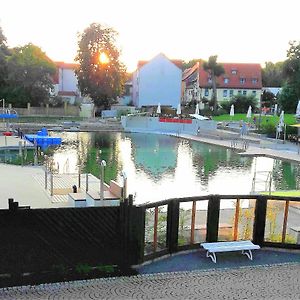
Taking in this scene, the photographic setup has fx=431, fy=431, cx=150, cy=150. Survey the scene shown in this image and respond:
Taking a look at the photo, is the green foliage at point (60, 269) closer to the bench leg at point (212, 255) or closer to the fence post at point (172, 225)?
the fence post at point (172, 225)

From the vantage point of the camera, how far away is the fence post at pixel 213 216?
7.29 meters

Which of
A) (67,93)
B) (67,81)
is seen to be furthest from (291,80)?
(67,81)

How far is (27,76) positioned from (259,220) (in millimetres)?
46702

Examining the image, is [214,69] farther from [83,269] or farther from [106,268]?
[83,269]

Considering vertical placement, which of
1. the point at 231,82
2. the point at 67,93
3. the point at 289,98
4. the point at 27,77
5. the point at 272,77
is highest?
the point at 272,77

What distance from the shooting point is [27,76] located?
165ft

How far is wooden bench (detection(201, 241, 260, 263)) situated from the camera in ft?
23.2

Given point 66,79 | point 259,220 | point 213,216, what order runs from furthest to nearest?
point 66,79, point 259,220, point 213,216

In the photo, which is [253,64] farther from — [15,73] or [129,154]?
[129,154]

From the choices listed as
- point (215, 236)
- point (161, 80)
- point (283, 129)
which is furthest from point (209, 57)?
point (215, 236)

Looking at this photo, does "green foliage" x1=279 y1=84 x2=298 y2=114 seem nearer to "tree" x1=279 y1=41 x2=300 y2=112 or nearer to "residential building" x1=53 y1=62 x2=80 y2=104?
"tree" x1=279 y1=41 x2=300 y2=112

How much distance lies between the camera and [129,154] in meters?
25.3

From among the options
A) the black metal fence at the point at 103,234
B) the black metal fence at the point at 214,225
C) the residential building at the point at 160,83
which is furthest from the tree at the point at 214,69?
the black metal fence at the point at 103,234

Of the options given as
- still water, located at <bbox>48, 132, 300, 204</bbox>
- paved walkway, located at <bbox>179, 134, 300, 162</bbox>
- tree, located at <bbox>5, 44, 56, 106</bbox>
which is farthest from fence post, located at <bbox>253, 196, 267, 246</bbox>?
tree, located at <bbox>5, 44, 56, 106</bbox>
